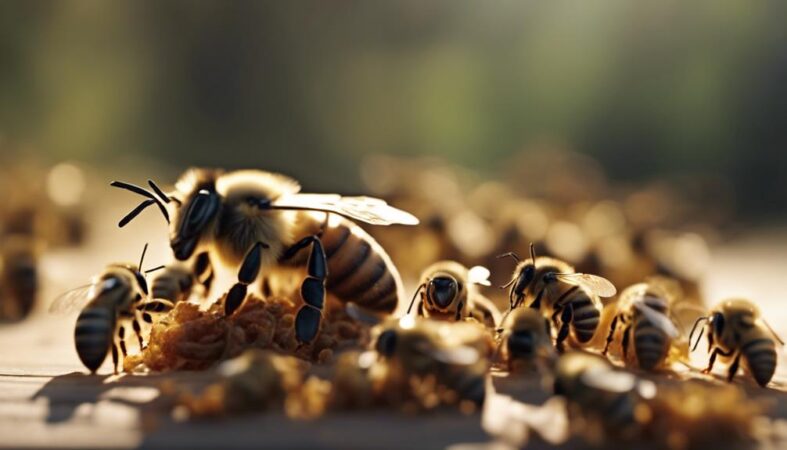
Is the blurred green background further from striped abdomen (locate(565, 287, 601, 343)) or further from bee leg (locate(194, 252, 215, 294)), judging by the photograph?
striped abdomen (locate(565, 287, 601, 343))

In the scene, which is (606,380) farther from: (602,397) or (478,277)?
(478,277)

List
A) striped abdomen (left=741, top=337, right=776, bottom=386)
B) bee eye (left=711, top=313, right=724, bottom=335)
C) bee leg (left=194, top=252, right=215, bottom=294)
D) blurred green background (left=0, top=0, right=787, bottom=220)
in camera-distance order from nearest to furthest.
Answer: striped abdomen (left=741, top=337, right=776, bottom=386), bee eye (left=711, top=313, right=724, bottom=335), bee leg (left=194, top=252, right=215, bottom=294), blurred green background (left=0, top=0, right=787, bottom=220)

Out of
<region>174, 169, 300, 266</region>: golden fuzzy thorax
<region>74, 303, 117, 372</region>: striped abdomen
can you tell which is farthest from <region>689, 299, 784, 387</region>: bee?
<region>74, 303, 117, 372</region>: striped abdomen

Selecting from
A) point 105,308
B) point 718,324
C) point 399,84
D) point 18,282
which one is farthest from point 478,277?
point 399,84

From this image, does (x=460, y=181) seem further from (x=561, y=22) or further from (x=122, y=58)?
(x=122, y=58)

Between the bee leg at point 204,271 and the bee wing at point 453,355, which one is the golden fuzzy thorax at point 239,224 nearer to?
the bee leg at point 204,271

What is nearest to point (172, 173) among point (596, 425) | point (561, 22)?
point (561, 22)
